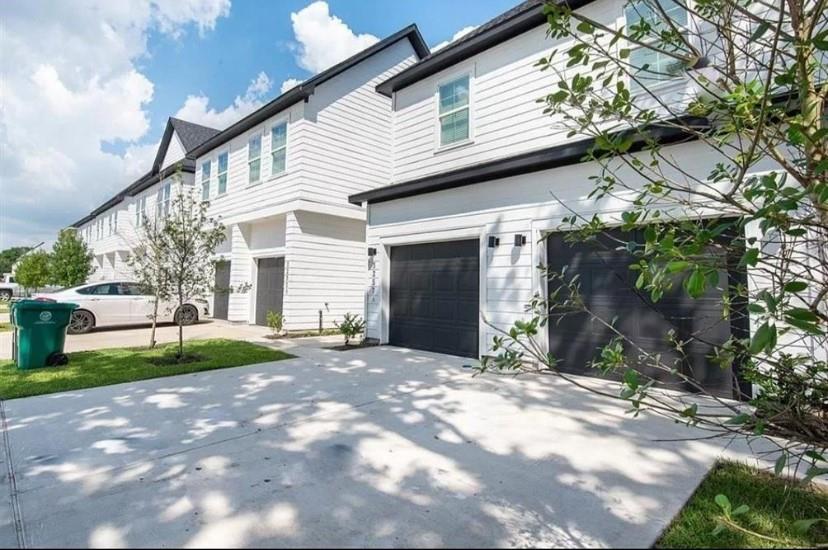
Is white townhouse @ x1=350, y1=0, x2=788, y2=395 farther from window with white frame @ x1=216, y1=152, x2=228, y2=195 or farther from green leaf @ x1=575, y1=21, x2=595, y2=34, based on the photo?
window with white frame @ x1=216, y1=152, x2=228, y2=195

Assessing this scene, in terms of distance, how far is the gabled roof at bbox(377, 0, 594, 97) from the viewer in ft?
24.0

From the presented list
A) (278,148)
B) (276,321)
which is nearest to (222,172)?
(278,148)

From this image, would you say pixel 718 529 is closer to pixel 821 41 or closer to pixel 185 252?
pixel 821 41

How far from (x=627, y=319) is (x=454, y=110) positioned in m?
5.68

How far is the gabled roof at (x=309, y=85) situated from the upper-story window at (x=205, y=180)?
1098 mm

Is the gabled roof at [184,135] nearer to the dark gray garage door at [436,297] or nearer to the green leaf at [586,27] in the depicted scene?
the dark gray garage door at [436,297]

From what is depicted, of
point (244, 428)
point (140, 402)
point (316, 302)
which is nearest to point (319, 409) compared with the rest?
point (244, 428)

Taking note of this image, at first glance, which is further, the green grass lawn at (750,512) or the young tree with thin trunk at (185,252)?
the young tree with thin trunk at (185,252)

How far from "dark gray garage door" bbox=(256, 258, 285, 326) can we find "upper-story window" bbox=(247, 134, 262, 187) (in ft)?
8.78

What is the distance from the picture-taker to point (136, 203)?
22.5m

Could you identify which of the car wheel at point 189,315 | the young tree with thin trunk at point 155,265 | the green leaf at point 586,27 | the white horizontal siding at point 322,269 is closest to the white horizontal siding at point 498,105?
the white horizontal siding at point 322,269

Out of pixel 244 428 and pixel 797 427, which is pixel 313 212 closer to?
pixel 244 428

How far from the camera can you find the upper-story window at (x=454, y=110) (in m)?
8.49

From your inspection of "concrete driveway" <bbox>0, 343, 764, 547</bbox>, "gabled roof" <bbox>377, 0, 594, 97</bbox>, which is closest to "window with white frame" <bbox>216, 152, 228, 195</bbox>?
"gabled roof" <bbox>377, 0, 594, 97</bbox>
